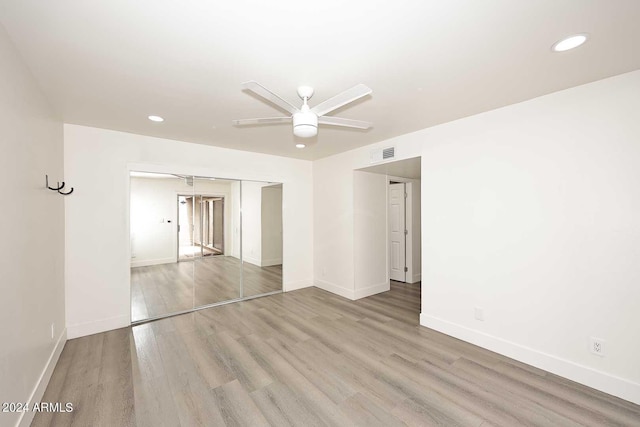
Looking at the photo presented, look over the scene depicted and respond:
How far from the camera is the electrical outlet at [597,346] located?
211cm

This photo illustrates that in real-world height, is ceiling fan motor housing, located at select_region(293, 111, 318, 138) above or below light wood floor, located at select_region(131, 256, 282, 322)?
above

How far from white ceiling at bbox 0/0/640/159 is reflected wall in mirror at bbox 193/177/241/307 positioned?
198cm

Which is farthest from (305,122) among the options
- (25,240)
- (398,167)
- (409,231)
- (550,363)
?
(409,231)

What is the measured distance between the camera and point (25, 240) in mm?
1804

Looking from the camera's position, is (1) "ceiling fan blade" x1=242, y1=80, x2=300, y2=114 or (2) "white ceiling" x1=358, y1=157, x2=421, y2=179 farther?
(2) "white ceiling" x1=358, y1=157, x2=421, y2=179

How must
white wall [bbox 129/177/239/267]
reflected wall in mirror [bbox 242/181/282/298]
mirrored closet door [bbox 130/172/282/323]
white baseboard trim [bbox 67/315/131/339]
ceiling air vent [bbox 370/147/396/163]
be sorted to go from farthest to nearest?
white wall [bbox 129/177/239/267], reflected wall in mirror [bbox 242/181/282/298], mirrored closet door [bbox 130/172/282/323], ceiling air vent [bbox 370/147/396/163], white baseboard trim [bbox 67/315/131/339]

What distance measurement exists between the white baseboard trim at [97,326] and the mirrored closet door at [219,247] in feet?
1.89

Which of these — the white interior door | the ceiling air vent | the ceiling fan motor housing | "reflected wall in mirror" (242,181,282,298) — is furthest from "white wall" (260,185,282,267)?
the ceiling fan motor housing

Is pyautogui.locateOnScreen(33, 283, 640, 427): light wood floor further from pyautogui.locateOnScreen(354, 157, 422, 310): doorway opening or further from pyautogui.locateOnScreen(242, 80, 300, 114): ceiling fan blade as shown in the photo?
pyautogui.locateOnScreen(242, 80, 300, 114): ceiling fan blade

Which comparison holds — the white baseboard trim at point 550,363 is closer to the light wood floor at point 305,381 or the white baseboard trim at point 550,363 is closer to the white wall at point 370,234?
the light wood floor at point 305,381

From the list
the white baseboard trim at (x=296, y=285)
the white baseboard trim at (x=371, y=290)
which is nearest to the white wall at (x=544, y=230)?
the white baseboard trim at (x=371, y=290)

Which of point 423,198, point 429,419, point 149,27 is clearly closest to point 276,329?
point 429,419

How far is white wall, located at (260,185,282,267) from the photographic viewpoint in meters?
4.84

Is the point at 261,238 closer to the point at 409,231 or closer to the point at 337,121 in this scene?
the point at 409,231
